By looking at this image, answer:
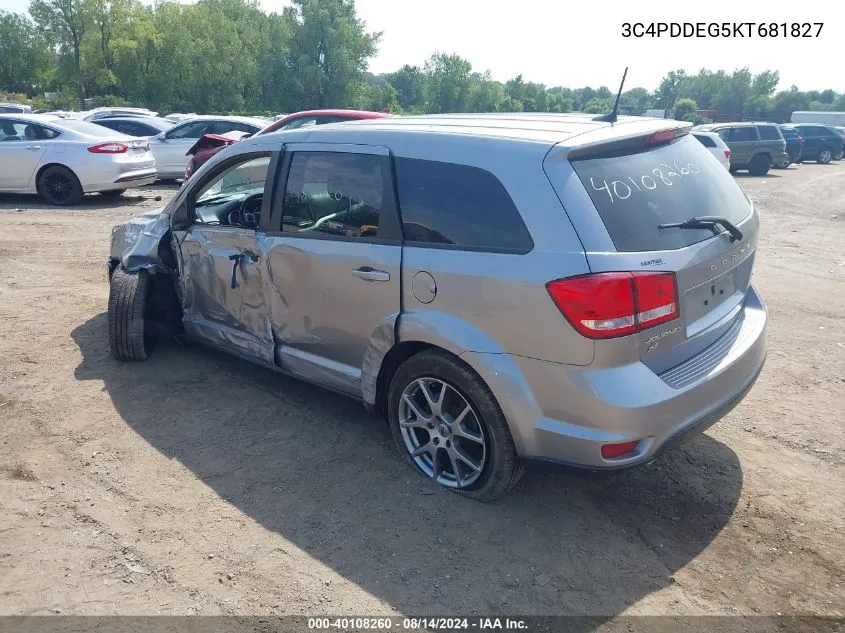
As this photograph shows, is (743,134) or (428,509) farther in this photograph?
(743,134)

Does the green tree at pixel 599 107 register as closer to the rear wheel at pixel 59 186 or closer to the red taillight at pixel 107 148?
the red taillight at pixel 107 148

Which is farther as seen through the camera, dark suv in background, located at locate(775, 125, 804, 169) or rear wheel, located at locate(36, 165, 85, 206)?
dark suv in background, located at locate(775, 125, 804, 169)

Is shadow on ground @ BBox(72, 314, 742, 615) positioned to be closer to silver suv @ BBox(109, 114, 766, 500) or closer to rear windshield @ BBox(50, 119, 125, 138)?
silver suv @ BBox(109, 114, 766, 500)

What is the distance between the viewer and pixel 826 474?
12.3ft

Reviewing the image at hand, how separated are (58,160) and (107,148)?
0.87 metres

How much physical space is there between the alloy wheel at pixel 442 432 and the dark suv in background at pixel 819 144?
30.9m

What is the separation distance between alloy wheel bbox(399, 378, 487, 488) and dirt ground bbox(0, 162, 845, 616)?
0.43 ft

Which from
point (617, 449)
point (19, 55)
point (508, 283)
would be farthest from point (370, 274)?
point (19, 55)

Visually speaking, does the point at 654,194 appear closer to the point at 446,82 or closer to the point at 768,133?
the point at 768,133

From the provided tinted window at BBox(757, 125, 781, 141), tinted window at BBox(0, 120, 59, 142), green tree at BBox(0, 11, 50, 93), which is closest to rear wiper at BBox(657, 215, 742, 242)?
tinted window at BBox(0, 120, 59, 142)

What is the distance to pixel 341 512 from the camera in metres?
3.43

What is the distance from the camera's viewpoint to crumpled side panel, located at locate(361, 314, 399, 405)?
11.6 ft

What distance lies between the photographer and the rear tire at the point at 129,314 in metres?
5.04

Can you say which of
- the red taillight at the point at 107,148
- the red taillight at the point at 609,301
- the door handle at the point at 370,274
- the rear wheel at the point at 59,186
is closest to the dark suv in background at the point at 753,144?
the red taillight at the point at 107,148
